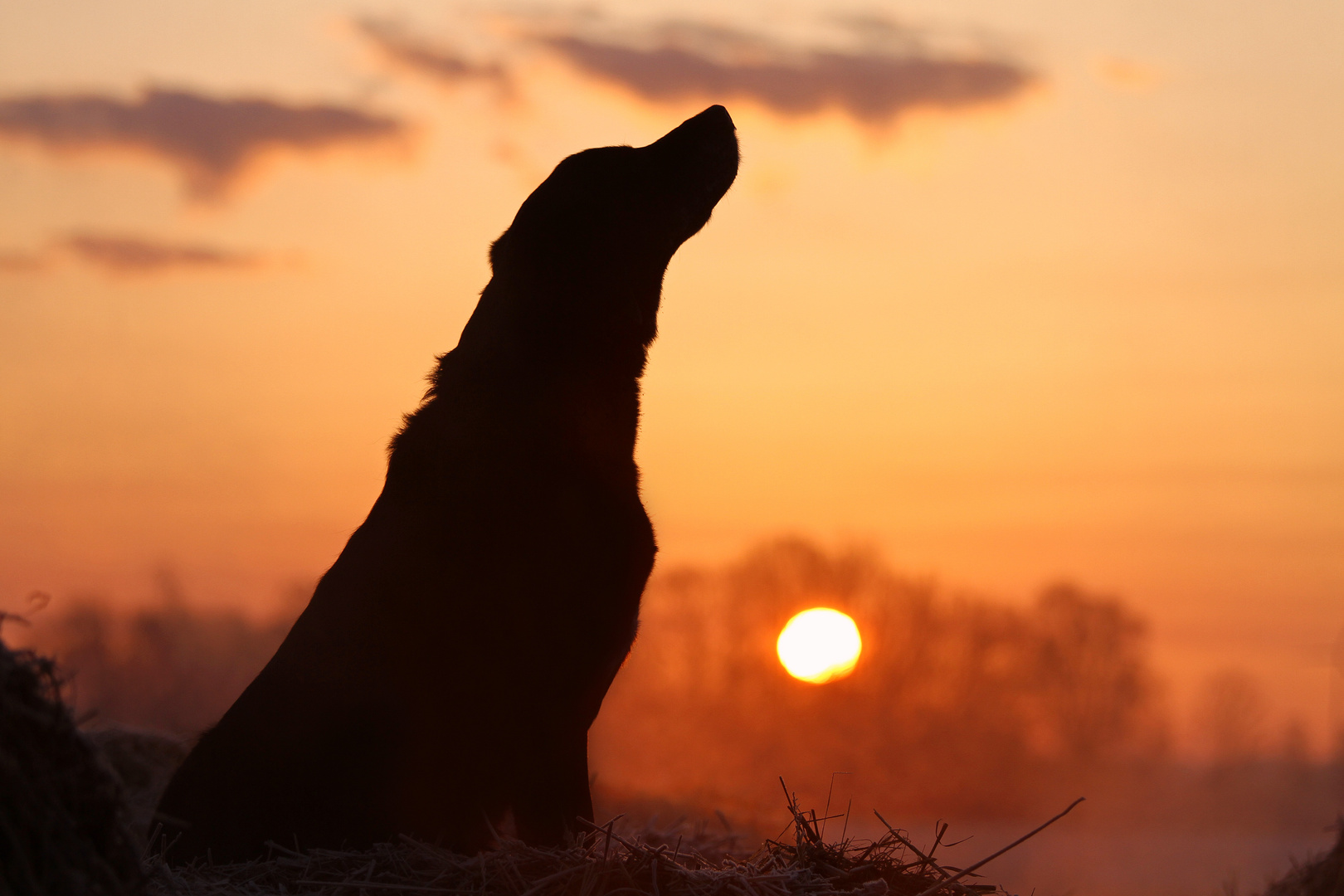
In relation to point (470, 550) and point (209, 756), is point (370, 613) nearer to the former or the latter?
point (470, 550)

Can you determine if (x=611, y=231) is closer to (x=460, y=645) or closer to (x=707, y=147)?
(x=707, y=147)

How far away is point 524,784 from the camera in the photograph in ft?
11.2

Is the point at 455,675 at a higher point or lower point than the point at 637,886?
higher

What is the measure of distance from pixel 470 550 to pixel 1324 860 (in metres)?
2.44

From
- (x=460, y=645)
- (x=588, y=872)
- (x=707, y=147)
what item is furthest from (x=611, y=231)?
(x=588, y=872)

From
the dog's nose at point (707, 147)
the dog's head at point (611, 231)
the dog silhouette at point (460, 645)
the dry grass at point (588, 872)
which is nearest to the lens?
the dry grass at point (588, 872)

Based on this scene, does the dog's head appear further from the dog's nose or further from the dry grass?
the dry grass

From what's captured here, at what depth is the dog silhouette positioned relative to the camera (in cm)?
330

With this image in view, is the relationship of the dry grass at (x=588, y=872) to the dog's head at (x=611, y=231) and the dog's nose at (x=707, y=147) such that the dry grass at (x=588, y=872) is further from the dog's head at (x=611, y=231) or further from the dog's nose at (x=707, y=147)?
the dog's nose at (x=707, y=147)

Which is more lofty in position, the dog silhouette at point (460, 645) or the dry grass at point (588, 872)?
the dog silhouette at point (460, 645)

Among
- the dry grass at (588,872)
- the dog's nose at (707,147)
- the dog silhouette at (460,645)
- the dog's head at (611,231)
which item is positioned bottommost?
the dry grass at (588,872)

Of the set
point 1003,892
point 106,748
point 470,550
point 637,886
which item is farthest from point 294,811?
point 106,748

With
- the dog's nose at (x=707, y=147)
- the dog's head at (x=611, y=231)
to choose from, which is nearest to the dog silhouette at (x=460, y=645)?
the dog's head at (x=611, y=231)

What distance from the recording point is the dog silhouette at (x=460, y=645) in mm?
3305
